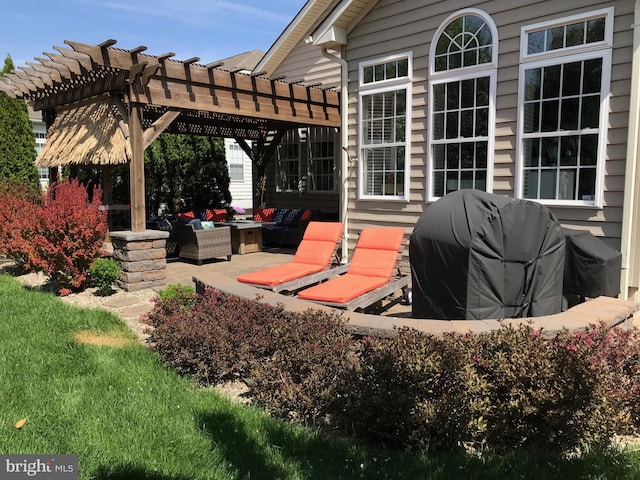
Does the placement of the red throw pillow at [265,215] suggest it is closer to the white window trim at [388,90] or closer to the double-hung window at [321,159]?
the double-hung window at [321,159]

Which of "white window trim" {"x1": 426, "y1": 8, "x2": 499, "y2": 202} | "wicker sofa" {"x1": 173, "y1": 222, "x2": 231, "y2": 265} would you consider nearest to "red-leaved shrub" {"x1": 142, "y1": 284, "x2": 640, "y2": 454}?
"white window trim" {"x1": 426, "y1": 8, "x2": 499, "y2": 202}

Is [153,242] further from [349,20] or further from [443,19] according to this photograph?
[443,19]

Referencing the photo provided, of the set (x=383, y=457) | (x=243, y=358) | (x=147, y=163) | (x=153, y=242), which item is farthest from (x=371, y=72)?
(x=147, y=163)

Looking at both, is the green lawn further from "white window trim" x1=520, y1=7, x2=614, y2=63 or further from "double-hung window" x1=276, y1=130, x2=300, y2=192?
"double-hung window" x1=276, y1=130, x2=300, y2=192

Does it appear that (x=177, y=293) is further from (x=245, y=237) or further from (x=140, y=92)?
(x=245, y=237)

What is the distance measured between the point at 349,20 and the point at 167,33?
24.8 feet

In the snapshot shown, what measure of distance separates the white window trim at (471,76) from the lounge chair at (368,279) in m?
1.29

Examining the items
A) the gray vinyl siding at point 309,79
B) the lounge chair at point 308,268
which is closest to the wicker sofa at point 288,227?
the gray vinyl siding at point 309,79

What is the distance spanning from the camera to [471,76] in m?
6.61

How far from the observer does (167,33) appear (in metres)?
13.4

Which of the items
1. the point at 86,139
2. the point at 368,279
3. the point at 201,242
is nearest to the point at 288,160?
the point at 201,242

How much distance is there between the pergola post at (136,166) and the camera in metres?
6.82

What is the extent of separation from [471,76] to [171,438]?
5869 millimetres

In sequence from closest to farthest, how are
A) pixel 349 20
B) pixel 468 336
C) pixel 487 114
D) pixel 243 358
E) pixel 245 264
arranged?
pixel 468 336 → pixel 243 358 → pixel 487 114 → pixel 349 20 → pixel 245 264
